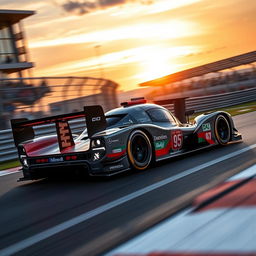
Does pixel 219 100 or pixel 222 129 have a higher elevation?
pixel 222 129

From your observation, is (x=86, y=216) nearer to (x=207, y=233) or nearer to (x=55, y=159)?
(x=207, y=233)

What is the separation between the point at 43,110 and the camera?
14.3m

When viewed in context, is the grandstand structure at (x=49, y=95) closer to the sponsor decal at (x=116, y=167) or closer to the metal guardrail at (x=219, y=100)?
the metal guardrail at (x=219, y=100)

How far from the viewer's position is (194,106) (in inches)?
835

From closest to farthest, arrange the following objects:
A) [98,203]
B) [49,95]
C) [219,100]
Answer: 1. [98,203]
2. [49,95]
3. [219,100]

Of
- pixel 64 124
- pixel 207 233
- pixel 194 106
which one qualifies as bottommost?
pixel 194 106

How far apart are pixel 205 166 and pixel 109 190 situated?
1593 millimetres

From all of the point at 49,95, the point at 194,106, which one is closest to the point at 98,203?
the point at 49,95

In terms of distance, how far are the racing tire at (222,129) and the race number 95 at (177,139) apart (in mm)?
1067

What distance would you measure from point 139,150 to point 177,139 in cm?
91

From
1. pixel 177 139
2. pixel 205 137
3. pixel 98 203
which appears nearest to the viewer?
pixel 98 203

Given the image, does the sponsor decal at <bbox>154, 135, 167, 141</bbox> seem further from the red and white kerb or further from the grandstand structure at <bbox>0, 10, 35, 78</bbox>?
the grandstand structure at <bbox>0, 10, 35, 78</bbox>

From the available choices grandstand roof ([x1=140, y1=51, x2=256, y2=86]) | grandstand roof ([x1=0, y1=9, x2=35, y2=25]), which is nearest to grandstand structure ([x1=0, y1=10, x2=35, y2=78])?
grandstand roof ([x1=0, y1=9, x2=35, y2=25])

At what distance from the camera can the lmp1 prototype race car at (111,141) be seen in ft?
20.3
